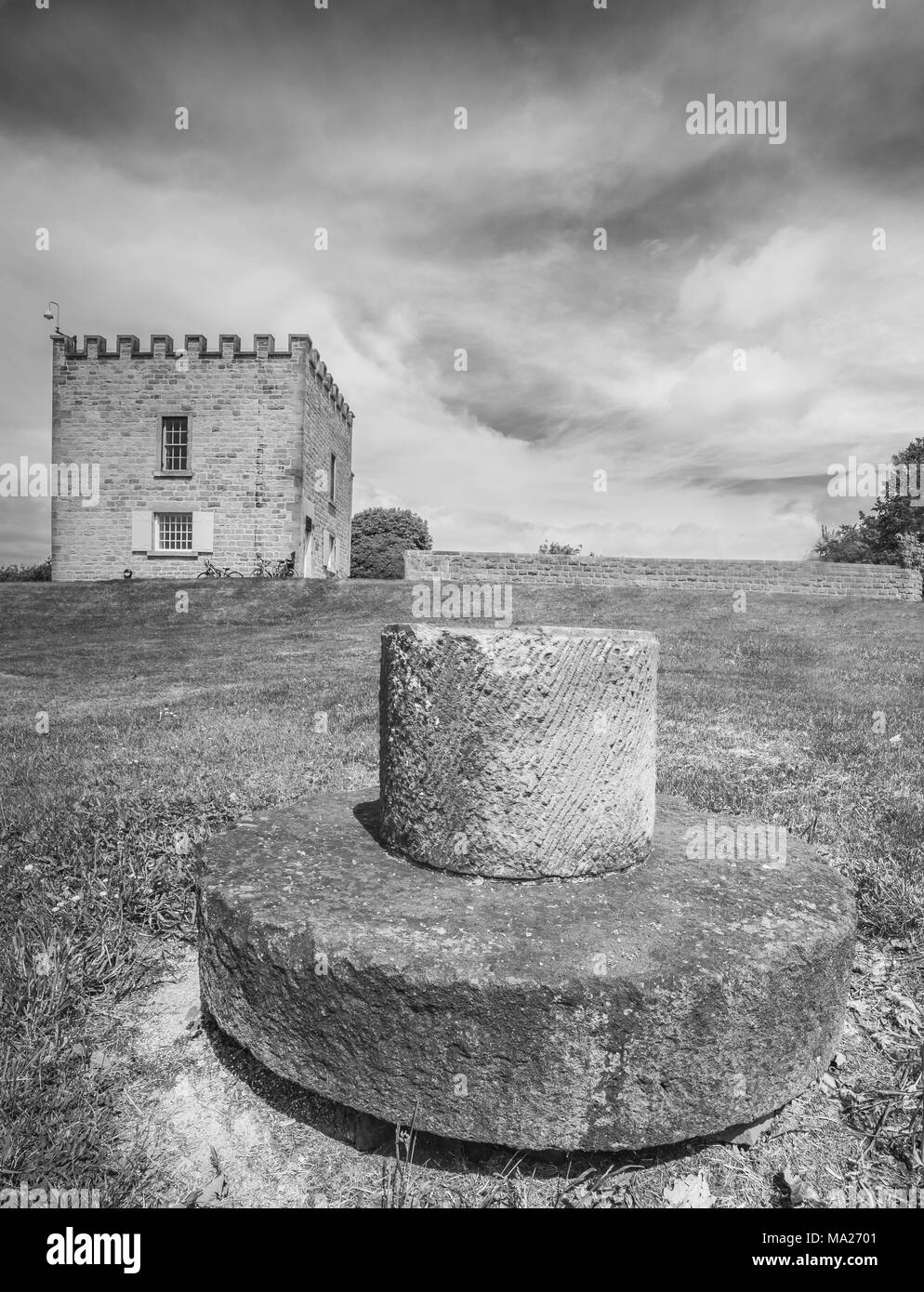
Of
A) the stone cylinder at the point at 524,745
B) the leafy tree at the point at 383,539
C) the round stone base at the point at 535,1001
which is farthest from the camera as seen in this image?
the leafy tree at the point at 383,539

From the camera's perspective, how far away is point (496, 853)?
2.51m

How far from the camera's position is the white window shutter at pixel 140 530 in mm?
22234

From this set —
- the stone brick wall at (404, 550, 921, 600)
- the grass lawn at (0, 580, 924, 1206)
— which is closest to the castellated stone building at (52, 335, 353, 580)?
the stone brick wall at (404, 550, 921, 600)

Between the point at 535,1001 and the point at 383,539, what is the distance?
51.1 metres

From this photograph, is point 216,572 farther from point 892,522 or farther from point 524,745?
point 892,522

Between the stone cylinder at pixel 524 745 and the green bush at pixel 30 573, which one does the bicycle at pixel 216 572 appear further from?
the stone cylinder at pixel 524 745

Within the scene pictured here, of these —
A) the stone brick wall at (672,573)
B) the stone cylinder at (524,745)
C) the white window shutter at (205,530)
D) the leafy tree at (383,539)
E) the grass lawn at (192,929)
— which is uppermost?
the leafy tree at (383,539)

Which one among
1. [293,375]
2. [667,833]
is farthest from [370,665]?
[293,375]

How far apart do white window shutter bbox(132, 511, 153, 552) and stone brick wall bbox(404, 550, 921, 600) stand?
27.3ft

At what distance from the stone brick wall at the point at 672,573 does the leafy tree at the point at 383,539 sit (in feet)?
97.2

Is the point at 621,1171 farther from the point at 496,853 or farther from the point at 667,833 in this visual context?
the point at 667,833

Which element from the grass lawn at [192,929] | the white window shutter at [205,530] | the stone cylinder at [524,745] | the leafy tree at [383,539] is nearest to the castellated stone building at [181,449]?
the white window shutter at [205,530]

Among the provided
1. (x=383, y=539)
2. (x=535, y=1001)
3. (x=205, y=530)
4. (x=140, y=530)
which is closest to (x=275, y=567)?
(x=205, y=530)
